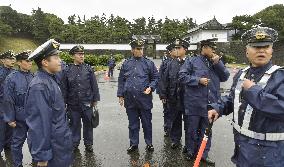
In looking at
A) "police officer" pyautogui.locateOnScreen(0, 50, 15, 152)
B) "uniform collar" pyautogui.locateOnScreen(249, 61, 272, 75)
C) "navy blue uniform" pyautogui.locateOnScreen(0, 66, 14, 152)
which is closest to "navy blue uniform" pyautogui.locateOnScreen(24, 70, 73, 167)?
"uniform collar" pyautogui.locateOnScreen(249, 61, 272, 75)

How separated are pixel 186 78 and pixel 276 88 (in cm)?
290

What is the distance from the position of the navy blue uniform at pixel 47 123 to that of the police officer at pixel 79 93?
280 centimetres

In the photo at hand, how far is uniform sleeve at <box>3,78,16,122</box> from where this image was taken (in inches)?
221

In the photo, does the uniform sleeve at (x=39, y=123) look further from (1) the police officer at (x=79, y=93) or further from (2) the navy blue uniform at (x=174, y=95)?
(2) the navy blue uniform at (x=174, y=95)

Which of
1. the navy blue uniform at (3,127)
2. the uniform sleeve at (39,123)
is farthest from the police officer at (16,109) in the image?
the uniform sleeve at (39,123)

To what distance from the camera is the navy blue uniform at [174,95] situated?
22.7 feet

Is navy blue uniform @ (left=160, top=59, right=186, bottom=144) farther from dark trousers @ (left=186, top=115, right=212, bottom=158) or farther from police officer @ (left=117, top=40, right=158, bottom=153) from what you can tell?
dark trousers @ (left=186, top=115, right=212, bottom=158)

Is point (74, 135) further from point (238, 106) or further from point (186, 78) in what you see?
point (238, 106)

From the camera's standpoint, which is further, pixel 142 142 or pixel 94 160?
pixel 142 142

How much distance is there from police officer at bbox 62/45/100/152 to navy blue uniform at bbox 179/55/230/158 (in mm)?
1880

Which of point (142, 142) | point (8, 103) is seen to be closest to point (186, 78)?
point (142, 142)

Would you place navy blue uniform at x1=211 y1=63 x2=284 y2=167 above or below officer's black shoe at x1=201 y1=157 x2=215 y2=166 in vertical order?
above

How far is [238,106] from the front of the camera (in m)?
3.36

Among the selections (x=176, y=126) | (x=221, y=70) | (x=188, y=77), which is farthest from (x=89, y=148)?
(x=221, y=70)
